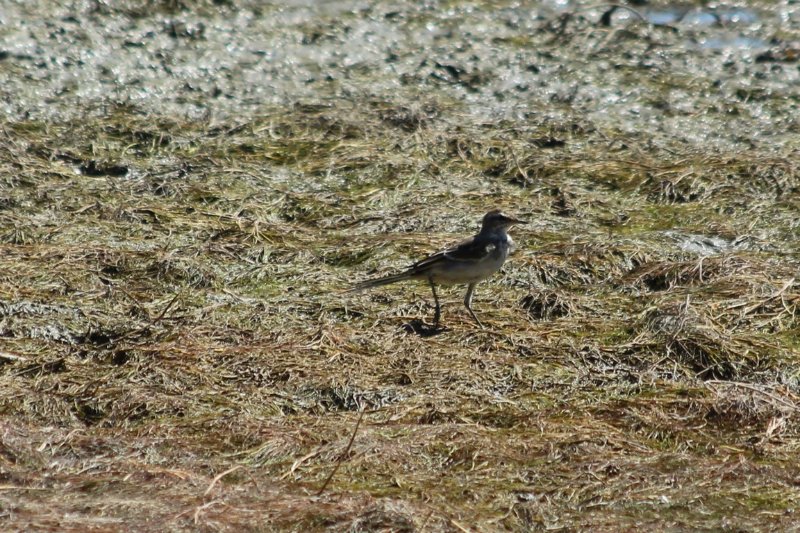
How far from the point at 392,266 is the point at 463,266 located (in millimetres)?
1013

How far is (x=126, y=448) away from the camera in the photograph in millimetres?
6836

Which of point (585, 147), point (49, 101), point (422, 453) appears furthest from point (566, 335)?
point (49, 101)

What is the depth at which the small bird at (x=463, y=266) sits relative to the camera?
9.22 m

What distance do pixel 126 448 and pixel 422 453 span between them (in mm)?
1485

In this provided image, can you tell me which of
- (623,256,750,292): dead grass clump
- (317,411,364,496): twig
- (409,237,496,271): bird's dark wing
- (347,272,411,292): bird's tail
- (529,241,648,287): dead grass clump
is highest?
(317,411,364,496): twig

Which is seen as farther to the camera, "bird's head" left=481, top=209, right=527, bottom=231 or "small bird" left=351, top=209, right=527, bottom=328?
"bird's head" left=481, top=209, right=527, bottom=231

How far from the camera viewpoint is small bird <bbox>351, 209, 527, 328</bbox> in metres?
9.22

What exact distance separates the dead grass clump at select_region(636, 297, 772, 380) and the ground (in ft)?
0.06

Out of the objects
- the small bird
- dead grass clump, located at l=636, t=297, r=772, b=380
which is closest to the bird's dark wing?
the small bird

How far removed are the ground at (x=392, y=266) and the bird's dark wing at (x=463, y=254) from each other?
0.39m

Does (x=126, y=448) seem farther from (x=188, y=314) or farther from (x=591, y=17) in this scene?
(x=591, y=17)

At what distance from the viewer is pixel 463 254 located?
9.24m

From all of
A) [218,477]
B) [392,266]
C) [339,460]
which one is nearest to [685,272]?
[392,266]

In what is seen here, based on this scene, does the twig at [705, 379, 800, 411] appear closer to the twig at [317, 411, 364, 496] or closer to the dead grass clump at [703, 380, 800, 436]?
the dead grass clump at [703, 380, 800, 436]
